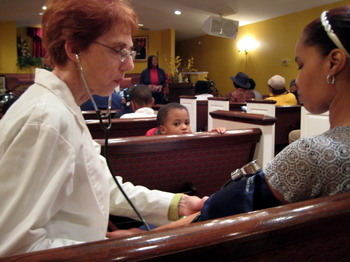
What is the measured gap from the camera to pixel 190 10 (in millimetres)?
8914

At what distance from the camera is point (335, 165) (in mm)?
729

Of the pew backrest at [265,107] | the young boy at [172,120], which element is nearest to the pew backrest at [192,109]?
the pew backrest at [265,107]

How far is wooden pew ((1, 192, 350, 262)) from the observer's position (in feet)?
1.57

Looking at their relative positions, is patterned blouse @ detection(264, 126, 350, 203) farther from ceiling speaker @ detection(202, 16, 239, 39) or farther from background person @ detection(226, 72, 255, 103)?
ceiling speaker @ detection(202, 16, 239, 39)

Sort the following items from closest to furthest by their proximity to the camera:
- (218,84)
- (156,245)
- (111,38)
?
1. (156,245)
2. (111,38)
3. (218,84)

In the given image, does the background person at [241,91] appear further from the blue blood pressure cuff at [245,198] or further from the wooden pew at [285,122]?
the blue blood pressure cuff at [245,198]

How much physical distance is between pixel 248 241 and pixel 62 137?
1.40 ft

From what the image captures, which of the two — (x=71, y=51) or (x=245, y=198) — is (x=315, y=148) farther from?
(x=71, y=51)

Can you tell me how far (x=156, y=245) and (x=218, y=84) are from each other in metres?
11.2

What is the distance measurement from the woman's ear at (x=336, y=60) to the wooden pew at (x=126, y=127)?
76.0 inches

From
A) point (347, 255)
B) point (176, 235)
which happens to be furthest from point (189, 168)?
point (176, 235)

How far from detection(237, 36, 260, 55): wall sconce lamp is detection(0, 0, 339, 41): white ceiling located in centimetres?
48

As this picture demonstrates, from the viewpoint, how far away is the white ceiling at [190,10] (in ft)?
25.5

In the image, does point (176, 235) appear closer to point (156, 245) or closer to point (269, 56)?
point (156, 245)
